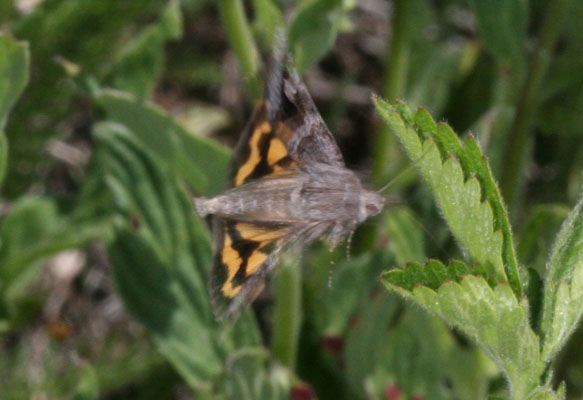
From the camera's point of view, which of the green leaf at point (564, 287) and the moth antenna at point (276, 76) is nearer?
the green leaf at point (564, 287)

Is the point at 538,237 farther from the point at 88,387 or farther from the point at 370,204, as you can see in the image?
the point at 88,387

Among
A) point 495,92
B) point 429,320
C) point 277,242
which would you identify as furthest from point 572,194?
point 277,242

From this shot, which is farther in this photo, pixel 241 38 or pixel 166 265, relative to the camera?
pixel 166 265

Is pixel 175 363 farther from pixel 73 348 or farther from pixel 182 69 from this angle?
pixel 182 69

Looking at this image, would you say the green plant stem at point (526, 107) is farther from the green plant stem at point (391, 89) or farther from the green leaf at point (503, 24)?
the green plant stem at point (391, 89)

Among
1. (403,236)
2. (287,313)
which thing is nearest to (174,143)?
(287,313)

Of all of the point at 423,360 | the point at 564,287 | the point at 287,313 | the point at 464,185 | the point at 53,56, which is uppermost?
the point at 464,185

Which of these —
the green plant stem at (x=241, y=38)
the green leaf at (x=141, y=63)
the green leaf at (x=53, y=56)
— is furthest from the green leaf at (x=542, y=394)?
the green leaf at (x=53, y=56)
